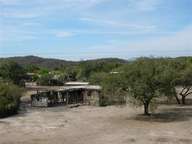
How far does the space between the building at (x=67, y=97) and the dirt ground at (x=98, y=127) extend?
4126 mm

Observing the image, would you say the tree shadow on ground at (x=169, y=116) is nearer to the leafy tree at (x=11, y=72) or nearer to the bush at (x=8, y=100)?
the bush at (x=8, y=100)

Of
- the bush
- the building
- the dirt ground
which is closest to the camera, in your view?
the dirt ground

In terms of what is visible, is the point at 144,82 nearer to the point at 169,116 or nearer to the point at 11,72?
the point at 169,116

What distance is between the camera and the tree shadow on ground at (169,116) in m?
29.9

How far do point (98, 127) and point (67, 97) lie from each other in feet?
55.3

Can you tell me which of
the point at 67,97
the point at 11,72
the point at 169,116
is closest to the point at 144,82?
the point at 169,116

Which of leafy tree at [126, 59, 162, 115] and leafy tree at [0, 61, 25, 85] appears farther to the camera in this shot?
leafy tree at [0, 61, 25, 85]

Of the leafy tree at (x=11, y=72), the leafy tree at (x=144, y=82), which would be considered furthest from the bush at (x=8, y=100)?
the leafy tree at (x=11, y=72)

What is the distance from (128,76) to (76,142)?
33.8 feet

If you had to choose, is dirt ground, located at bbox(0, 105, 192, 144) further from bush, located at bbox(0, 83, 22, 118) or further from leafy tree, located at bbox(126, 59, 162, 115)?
leafy tree, located at bbox(126, 59, 162, 115)

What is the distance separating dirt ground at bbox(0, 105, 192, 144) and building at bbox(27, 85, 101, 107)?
4126 mm

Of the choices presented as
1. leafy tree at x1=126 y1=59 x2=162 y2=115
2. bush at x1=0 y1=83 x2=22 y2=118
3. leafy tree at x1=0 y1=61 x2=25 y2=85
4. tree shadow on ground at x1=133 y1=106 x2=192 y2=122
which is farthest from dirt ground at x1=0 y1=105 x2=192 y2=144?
leafy tree at x1=0 y1=61 x2=25 y2=85

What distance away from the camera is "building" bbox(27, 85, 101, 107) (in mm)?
40750

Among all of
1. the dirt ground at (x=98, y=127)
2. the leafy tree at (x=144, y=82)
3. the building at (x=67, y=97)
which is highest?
the leafy tree at (x=144, y=82)
